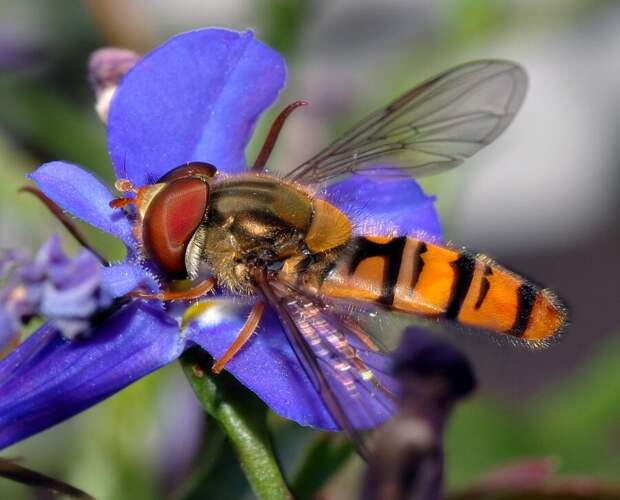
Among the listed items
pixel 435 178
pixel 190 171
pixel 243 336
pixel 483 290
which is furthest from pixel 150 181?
pixel 435 178

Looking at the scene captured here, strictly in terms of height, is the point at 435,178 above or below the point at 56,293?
below

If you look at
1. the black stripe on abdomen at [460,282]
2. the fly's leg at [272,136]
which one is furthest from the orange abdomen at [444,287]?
the fly's leg at [272,136]

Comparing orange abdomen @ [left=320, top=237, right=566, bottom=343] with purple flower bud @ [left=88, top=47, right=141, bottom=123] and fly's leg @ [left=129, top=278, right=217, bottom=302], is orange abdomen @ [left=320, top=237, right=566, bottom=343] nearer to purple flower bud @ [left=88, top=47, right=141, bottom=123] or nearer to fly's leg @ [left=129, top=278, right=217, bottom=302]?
fly's leg @ [left=129, top=278, right=217, bottom=302]

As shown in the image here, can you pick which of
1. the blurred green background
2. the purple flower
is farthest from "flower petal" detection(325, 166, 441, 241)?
the blurred green background

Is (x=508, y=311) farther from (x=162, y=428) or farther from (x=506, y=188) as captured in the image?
(x=506, y=188)

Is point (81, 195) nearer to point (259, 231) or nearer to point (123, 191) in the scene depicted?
point (123, 191)

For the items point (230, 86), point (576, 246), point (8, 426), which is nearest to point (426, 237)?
point (230, 86)
